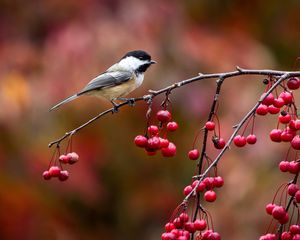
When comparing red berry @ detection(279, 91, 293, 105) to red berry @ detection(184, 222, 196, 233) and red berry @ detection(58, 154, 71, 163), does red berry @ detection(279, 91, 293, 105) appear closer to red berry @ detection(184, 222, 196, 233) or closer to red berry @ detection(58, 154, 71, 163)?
red berry @ detection(184, 222, 196, 233)

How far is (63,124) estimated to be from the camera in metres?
5.18

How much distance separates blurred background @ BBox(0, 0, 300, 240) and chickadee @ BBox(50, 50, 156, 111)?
0.68 metres

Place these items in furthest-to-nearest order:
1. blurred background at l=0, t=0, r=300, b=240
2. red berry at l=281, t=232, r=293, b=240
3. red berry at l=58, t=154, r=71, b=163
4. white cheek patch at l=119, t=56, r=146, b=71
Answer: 1. blurred background at l=0, t=0, r=300, b=240
2. white cheek patch at l=119, t=56, r=146, b=71
3. red berry at l=58, t=154, r=71, b=163
4. red berry at l=281, t=232, r=293, b=240

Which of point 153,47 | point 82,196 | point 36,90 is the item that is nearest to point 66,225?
point 82,196

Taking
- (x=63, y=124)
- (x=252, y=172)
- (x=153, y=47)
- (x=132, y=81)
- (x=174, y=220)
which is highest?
(x=153, y=47)

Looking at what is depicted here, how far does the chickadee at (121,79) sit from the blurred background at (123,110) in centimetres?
68

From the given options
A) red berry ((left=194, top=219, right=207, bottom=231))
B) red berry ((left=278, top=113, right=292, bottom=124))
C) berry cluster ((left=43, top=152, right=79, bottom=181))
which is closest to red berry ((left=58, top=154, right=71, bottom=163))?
berry cluster ((left=43, top=152, right=79, bottom=181))

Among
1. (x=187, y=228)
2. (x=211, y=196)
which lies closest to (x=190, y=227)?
(x=187, y=228)

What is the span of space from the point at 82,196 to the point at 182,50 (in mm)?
1296

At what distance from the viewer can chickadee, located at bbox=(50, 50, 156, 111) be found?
3.95 m

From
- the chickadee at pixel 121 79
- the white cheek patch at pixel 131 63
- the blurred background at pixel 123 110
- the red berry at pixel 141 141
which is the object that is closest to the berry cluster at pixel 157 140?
the red berry at pixel 141 141

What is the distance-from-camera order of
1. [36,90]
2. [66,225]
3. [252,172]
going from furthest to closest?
[66,225], [36,90], [252,172]

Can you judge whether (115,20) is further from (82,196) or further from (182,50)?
(82,196)

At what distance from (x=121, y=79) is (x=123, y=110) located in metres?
1.22
